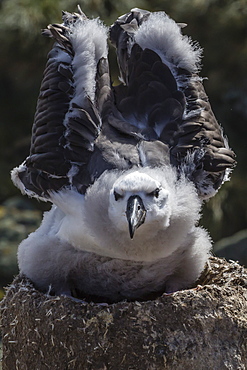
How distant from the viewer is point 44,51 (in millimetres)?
9102

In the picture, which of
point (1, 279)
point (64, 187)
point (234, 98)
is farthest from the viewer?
point (234, 98)

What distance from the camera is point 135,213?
384 centimetres

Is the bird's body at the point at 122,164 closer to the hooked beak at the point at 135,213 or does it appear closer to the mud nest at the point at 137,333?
the hooked beak at the point at 135,213

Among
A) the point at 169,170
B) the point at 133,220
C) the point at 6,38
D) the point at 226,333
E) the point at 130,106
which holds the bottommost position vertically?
the point at 226,333

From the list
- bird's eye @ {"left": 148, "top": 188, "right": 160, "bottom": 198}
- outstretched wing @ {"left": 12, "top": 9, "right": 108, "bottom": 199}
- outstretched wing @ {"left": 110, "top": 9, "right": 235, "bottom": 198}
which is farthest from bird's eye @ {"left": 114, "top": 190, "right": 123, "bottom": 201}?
outstretched wing @ {"left": 110, "top": 9, "right": 235, "bottom": 198}

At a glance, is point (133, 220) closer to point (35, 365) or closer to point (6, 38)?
point (35, 365)

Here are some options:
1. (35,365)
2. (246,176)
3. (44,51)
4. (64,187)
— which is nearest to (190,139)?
(64,187)

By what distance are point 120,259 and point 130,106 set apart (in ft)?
3.70

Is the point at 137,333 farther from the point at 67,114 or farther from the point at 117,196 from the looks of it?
the point at 67,114

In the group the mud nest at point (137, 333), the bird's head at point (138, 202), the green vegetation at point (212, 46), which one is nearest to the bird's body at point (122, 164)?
the bird's head at point (138, 202)

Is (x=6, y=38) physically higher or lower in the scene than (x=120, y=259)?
higher

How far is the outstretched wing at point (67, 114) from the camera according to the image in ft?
14.9

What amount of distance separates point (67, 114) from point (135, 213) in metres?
1.15

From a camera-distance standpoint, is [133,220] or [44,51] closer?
[133,220]
